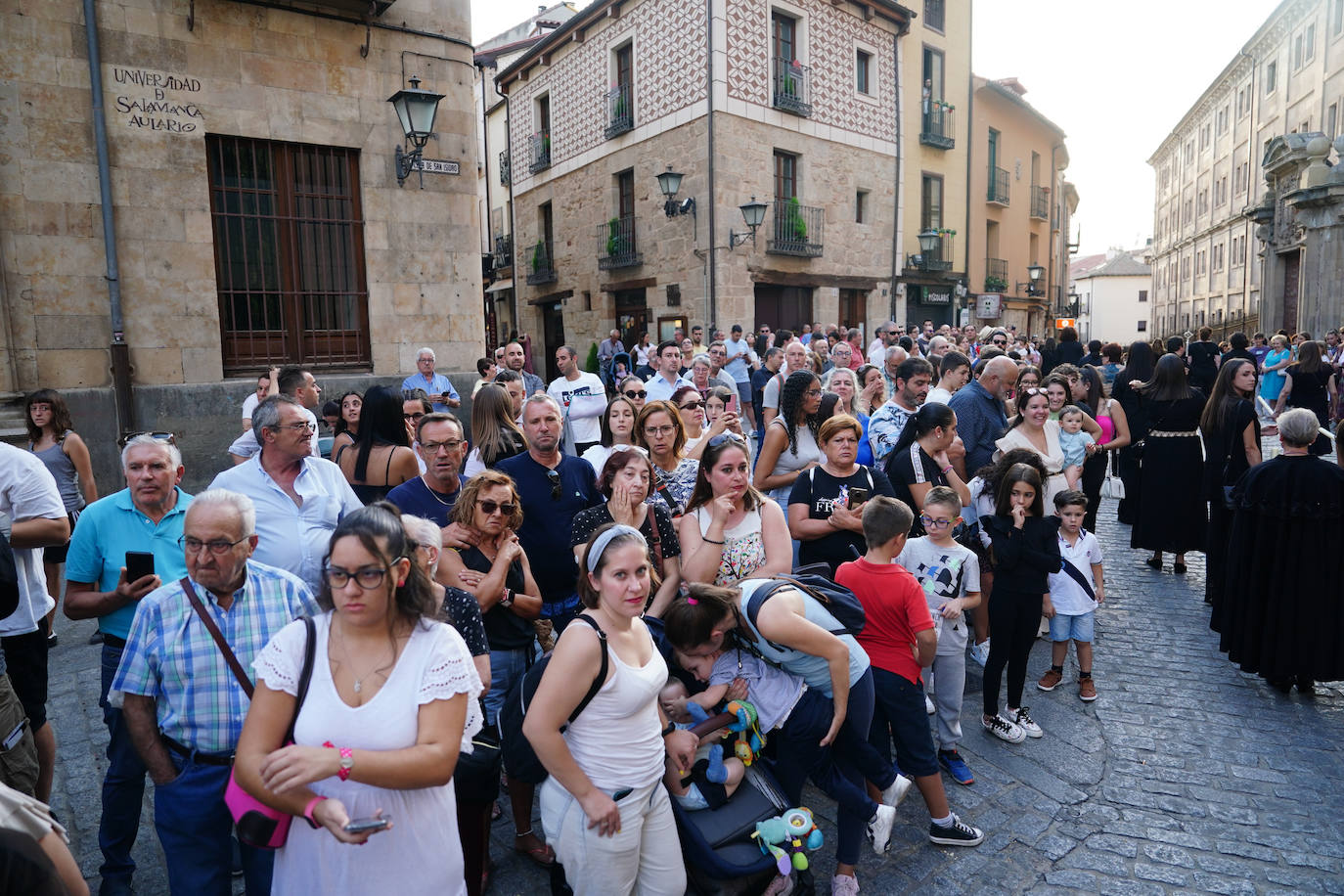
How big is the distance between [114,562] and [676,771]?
7.36 feet

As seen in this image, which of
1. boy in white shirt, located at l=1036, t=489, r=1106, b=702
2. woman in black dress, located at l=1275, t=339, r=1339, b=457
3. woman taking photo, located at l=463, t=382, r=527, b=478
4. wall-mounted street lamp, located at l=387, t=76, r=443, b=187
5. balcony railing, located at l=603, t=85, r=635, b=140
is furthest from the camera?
balcony railing, located at l=603, t=85, r=635, b=140

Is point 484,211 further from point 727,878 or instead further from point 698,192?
point 727,878

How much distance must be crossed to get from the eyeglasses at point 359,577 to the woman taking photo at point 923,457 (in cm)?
324

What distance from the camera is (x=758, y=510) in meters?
3.76

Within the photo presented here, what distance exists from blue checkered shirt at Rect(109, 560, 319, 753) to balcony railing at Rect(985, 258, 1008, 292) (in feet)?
87.2

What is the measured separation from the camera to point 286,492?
345 cm

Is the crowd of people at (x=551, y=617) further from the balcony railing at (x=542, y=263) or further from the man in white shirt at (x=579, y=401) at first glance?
the balcony railing at (x=542, y=263)

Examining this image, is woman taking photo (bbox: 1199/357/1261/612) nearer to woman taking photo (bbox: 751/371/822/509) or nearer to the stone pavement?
the stone pavement

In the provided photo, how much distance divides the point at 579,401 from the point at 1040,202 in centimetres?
2717

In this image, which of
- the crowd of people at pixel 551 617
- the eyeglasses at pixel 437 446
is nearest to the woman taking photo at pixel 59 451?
the crowd of people at pixel 551 617

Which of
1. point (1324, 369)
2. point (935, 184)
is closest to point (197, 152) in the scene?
point (1324, 369)

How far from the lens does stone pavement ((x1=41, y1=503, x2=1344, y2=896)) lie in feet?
10.5

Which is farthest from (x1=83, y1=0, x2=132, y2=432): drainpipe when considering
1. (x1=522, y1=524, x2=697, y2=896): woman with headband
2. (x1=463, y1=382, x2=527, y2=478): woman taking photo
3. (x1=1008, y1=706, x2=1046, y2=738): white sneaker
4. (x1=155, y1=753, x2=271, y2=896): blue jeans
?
(x1=1008, y1=706, x2=1046, y2=738): white sneaker

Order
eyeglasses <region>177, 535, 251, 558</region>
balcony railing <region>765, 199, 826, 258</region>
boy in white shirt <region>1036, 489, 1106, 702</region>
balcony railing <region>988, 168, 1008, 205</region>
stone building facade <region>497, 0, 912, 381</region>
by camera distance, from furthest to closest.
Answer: balcony railing <region>988, 168, 1008, 205</region> < balcony railing <region>765, 199, 826, 258</region> < stone building facade <region>497, 0, 912, 381</region> < boy in white shirt <region>1036, 489, 1106, 702</region> < eyeglasses <region>177, 535, 251, 558</region>
